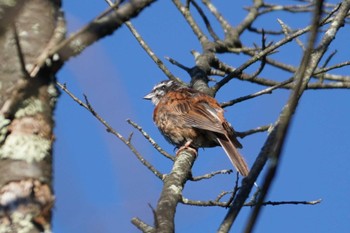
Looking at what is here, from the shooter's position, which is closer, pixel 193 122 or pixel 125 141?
pixel 125 141

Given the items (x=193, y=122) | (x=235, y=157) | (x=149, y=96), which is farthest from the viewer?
(x=149, y=96)

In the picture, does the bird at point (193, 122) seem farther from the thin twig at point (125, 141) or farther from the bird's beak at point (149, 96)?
the thin twig at point (125, 141)

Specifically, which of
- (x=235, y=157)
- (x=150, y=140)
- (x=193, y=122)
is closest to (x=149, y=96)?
(x=193, y=122)

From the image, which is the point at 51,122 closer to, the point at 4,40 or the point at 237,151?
the point at 4,40

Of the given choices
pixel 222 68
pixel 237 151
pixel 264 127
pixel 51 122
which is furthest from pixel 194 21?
pixel 51 122

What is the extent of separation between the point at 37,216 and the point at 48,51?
21.0 inches

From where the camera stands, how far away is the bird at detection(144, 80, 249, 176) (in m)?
7.11

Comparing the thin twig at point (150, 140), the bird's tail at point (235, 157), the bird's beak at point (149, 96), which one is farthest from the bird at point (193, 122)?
the thin twig at point (150, 140)

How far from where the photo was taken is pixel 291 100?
6.12 feet

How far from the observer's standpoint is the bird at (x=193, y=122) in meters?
7.11

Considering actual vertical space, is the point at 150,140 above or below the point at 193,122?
below

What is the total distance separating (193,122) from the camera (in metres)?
7.55

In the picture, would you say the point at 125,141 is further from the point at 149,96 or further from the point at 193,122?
the point at 149,96

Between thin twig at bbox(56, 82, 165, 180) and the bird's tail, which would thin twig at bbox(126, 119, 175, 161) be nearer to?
thin twig at bbox(56, 82, 165, 180)
